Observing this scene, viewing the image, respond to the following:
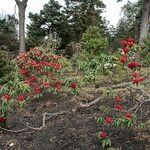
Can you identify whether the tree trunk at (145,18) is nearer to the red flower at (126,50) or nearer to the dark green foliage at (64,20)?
the dark green foliage at (64,20)

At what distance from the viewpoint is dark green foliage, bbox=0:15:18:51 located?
26406 mm

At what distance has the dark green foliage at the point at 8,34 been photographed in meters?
26.4

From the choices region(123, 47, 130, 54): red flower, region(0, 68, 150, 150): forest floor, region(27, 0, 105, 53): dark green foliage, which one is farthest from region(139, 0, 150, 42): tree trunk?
region(123, 47, 130, 54): red flower

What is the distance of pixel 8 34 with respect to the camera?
28047 mm

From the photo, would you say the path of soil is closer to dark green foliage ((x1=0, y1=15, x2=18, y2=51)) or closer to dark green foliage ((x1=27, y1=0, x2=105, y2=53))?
dark green foliage ((x1=0, y1=15, x2=18, y2=51))

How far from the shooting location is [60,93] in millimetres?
10406

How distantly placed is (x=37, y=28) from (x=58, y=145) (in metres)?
24.7

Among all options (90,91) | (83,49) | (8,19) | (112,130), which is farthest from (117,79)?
(8,19)

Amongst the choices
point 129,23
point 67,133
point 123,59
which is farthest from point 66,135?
point 129,23

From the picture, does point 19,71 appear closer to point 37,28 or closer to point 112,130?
point 112,130

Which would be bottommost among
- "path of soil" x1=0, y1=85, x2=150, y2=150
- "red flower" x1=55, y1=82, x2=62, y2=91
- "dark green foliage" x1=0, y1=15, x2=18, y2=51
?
"path of soil" x1=0, y1=85, x2=150, y2=150

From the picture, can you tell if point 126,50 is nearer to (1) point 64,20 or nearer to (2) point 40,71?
(2) point 40,71

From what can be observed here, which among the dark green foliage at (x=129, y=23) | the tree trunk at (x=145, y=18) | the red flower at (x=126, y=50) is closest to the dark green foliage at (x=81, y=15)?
the dark green foliage at (x=129, y=23)

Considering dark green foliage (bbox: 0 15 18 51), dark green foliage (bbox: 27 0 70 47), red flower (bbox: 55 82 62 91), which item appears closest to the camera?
red flower (bbox: 55 82 62 91)
